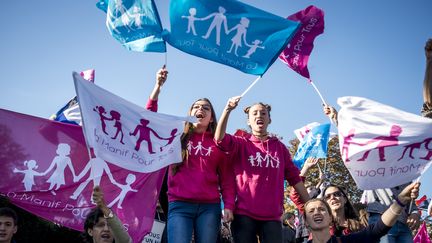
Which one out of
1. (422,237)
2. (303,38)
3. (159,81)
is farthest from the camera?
(422,237)

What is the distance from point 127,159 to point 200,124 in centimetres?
117

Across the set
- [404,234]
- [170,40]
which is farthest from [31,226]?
[404,234]

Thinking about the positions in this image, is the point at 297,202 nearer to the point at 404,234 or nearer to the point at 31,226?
the point at 404,234

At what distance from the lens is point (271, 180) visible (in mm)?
4695

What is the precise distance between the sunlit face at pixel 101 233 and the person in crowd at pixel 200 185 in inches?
25.4

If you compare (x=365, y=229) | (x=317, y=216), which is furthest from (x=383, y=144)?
(x=317, y=216)

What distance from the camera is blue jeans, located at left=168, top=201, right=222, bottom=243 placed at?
4402 millimetres

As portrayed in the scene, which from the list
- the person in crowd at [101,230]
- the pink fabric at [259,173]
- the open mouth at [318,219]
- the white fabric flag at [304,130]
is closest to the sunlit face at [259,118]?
the pink fabric at [259,173]

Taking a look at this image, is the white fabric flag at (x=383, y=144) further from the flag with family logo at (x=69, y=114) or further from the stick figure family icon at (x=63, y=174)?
the flag with family logo at (x=69, y=114)

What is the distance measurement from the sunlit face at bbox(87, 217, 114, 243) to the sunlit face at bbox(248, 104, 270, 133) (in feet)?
6.70

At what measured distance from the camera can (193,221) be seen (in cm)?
459

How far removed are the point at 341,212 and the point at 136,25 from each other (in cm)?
366

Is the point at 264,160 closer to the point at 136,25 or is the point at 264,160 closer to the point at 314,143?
the point at 136,25

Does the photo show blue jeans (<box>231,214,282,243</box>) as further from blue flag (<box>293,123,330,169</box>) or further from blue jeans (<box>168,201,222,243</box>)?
blue flag (<box>293,123,330,169</box>)
